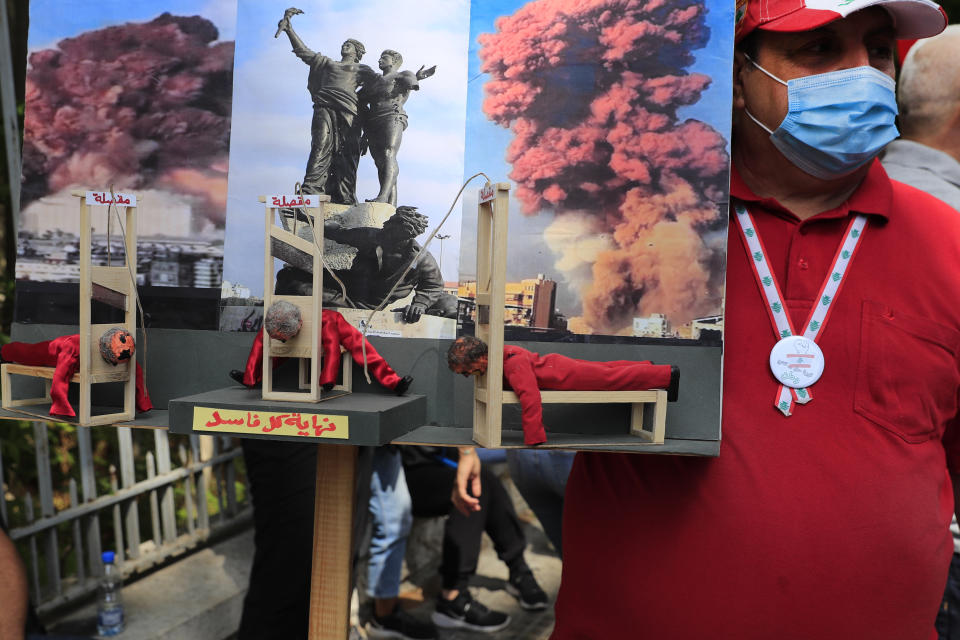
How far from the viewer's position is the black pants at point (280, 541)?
2971 millimetres

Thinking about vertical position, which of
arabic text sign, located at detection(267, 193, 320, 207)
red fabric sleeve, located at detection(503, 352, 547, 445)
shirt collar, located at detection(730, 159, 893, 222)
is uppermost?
shirt collar, located at detection(730, 159, 893, 222)

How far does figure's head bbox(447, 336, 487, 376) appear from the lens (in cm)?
140

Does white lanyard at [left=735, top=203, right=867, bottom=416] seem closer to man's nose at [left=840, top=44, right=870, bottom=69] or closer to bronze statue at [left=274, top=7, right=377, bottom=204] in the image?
man's nose at [left=840, top=44, right=870, bottom=69]

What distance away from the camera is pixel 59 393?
1.48 m

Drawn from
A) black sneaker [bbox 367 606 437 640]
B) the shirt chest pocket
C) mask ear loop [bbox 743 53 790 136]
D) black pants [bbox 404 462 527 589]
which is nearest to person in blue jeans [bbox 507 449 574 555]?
black pants [bbox 404 462 527 589]

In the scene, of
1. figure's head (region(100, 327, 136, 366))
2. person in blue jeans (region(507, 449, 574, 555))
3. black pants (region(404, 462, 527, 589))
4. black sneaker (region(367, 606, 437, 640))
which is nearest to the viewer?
figure's head (region(100, 327, 136, 366))

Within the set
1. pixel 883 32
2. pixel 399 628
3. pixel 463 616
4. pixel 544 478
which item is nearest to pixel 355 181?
pixel 883 32

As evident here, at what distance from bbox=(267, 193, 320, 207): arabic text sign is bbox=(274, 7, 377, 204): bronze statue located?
3.6 inches

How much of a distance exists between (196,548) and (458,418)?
312 cm

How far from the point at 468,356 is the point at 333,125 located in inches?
20.8

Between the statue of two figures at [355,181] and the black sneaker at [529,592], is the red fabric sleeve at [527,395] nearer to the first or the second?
the statue of two figures at [355,181]

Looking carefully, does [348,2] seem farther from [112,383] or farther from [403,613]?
[403,613]

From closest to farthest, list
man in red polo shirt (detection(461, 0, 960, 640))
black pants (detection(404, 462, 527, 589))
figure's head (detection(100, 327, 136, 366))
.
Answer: figure's head (detection(100, 327, 136, 366)) → man in red polo shirt (detection(461, 0, 960, 640)) → black pants (detection(404, 462, 527, 589))

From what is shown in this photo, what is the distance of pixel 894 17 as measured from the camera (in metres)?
1.65
